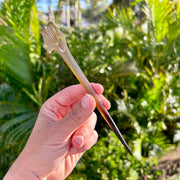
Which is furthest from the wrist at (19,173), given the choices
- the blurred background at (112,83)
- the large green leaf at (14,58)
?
the large green leaf at (14,58)

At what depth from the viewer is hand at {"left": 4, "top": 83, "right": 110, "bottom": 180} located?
81 cm

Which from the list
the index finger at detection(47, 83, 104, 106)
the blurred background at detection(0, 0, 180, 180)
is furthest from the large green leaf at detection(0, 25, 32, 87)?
the index finger at detection(47, 83, 104, 106)

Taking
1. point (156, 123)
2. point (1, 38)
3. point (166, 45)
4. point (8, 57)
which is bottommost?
point (156, 123)

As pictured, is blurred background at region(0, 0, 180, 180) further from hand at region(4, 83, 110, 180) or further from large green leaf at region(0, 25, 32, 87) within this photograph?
hand at region(4, 83, 110, 180)

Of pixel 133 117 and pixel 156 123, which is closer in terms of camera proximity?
pixel 133 117

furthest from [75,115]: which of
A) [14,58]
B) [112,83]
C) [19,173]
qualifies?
[112,83]

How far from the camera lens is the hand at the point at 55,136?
0.81 meters

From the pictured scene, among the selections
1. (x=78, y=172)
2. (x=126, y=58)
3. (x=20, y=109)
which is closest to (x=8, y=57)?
(x=20, y=109)

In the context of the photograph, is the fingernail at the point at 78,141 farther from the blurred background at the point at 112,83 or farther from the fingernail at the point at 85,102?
the blurred background at the point at 112,83

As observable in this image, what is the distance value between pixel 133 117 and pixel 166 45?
961 millimetres

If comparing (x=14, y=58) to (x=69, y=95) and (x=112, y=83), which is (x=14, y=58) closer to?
(x=112, y=83)

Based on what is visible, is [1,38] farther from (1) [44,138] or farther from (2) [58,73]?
(1) [44,138]

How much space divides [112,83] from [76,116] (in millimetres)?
1497

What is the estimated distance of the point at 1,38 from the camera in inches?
64.7
